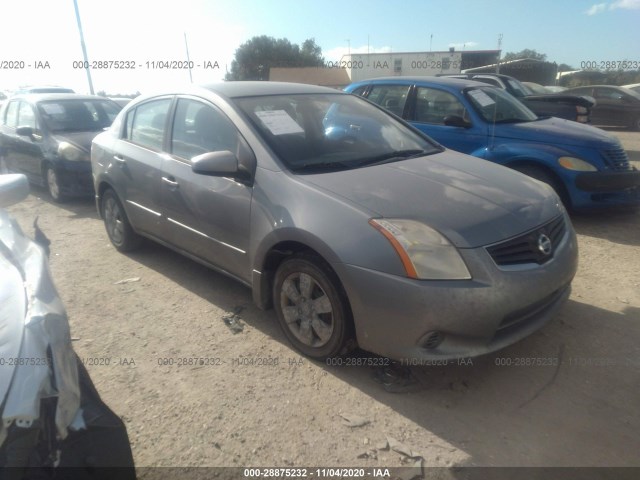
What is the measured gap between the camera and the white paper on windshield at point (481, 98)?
5.81 m

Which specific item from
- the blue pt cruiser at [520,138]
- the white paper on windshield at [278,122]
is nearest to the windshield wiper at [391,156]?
the white paper on windshield at [278,122]

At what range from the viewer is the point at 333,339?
2.79 metres

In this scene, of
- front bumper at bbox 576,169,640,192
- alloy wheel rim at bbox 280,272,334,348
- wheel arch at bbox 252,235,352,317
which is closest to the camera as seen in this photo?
wheel arch at bbox 252,235,352,317

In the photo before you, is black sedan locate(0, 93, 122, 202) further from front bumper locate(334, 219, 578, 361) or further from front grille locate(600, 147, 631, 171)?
front grille locate(600, 147, 631, 171)

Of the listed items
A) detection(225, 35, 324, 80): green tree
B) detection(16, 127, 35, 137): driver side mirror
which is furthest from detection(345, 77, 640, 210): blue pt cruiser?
detection(225, 35, 324, 80): green tree

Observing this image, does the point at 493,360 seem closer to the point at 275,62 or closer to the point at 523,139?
the point at 523,139

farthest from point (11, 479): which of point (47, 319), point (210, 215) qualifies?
point (210, 215)

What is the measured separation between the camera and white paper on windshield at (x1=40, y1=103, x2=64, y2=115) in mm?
7219

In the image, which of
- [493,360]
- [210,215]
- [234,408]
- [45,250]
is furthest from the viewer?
[210,215]

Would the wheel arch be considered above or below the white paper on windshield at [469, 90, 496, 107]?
below

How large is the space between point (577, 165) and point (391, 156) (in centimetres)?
290

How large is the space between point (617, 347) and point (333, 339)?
72.9 inches

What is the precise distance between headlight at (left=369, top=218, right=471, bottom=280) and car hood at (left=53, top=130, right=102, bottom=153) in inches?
224

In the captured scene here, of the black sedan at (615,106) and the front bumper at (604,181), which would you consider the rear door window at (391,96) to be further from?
the black sedan at (615,106)
